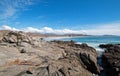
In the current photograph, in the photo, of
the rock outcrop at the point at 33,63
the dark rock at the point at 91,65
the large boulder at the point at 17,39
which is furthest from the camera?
the large boulder at the point at 17,39

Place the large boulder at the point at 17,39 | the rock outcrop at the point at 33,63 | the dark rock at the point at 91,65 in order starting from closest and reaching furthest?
the rock outcrop at the point at 33,63 < the dark rock at the point at 91,65 < the large boulder at the point at 17,39

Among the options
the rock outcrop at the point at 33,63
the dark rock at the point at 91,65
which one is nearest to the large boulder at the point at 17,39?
the rock outcrop at the point at 33,63

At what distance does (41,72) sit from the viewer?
11523mm

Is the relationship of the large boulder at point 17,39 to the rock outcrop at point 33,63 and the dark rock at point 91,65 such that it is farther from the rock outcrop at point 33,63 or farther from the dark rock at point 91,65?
the dark rock at point 91,65

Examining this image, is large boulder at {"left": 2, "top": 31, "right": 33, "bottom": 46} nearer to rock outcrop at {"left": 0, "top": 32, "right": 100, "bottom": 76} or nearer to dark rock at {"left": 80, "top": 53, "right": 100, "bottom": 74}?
rock outcrop at {"left": 0, "top": 32, "right": 100, "bottom": 76}

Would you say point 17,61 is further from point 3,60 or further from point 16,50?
point 16,50

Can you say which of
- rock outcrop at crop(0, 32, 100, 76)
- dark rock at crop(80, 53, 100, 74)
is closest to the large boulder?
rock outcrop at crop(0, 32, 100, 76)

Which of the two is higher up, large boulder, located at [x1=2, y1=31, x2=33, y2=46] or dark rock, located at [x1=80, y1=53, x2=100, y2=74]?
large boulder, located at [x1=2, y1=31, x2=33, y2=46]

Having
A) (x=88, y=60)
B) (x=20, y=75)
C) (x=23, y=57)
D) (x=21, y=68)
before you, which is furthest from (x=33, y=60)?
(x=88, y=60)

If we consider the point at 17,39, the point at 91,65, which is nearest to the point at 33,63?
the point at 91,65

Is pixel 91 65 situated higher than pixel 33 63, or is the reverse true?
pixel 33 63

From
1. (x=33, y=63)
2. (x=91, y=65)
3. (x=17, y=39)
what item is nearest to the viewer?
(x=33, y=63)

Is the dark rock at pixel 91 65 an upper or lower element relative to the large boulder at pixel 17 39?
lower

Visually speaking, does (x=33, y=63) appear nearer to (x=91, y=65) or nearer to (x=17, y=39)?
(x=91, y=65)
